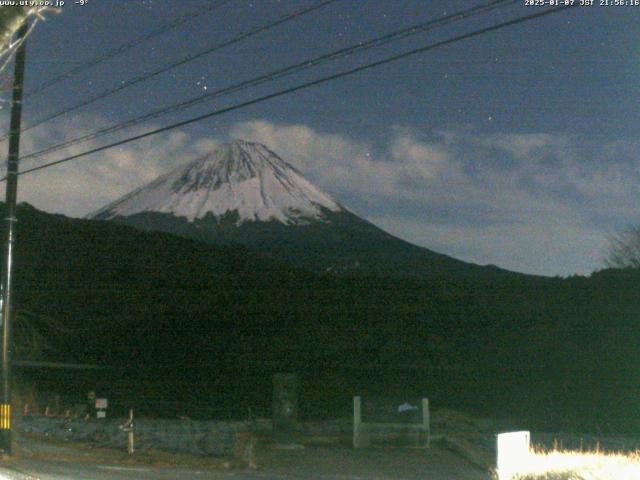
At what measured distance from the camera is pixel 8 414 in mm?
16656

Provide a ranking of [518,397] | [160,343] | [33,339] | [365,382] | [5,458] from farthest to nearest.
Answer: [160,343] → [365,382] → [518,397] → [33,339] → [5,458]

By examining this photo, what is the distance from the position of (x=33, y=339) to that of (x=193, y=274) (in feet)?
146

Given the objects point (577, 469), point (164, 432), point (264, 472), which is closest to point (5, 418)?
point (264, 472)

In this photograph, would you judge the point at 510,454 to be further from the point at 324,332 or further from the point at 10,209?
the point at 324,332

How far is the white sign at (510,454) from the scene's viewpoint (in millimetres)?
10969

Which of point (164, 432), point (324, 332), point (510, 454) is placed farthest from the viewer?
point (324, 332)

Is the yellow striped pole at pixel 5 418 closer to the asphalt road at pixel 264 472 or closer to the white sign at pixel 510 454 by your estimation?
the asphalt road at pixel 264 472

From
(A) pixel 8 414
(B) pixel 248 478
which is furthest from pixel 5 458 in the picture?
(B) pixel 248 478

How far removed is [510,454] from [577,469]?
895mm

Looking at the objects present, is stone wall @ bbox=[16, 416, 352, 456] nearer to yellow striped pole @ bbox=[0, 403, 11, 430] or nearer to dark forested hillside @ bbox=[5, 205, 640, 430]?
yellow striped pole @ bbox=[0, 403, 11, 430]

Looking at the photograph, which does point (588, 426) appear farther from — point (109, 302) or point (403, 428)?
point (109, 302)

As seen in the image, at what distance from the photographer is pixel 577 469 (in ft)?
35.1

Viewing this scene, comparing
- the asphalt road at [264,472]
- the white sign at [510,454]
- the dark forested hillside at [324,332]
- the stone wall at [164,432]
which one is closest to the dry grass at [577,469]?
the white sign at [510,454]

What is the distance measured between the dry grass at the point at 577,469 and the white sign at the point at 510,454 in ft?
0.27
